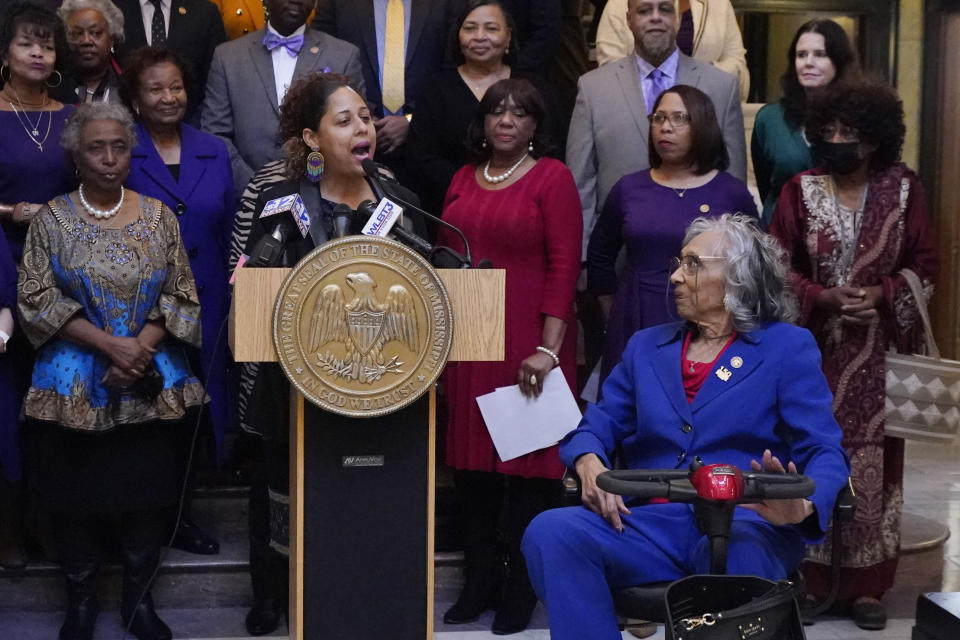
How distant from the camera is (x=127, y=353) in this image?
4203 mm

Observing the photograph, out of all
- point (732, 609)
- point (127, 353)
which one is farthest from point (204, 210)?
point (732, 609)

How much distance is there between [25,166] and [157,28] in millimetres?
1060

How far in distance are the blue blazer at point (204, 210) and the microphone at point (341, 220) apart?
1.34 m

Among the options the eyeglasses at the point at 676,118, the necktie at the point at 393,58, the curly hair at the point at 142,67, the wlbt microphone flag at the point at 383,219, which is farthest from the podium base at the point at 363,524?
the necktie at the point at 393,58

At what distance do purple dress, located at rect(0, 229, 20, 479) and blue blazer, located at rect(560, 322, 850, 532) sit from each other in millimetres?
1922

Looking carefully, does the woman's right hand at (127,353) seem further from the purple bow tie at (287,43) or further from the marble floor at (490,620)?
the purple bow tie at (287,43)

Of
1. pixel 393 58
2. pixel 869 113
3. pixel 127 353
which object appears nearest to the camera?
pixel 127 353

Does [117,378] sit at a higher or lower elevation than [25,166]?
lower

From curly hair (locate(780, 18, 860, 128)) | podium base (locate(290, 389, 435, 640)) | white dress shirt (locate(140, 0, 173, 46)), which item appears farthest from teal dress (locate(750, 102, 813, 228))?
white dress shirt (locate(140, 0, 173, 46))

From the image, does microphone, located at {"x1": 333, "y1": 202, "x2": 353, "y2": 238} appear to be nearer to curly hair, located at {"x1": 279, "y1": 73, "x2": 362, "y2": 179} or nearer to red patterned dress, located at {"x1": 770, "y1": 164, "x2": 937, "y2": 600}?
curly hair, located at {"x1": 279, "y1": 73, "x2": 362, "y2": 179}

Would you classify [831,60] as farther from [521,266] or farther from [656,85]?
[521,266]

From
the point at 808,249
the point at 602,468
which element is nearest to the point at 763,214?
the point at 808,249

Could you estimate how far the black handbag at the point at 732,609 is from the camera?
2.88m

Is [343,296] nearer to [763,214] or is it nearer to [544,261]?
[544,261]
